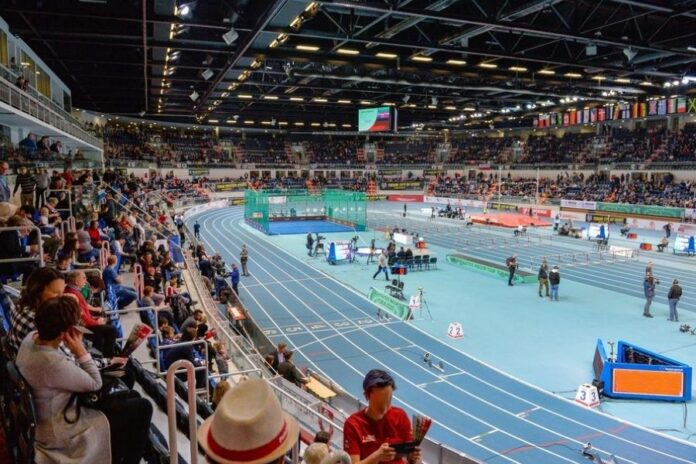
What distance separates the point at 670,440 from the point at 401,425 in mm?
9869

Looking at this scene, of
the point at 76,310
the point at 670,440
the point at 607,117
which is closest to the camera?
the point at 76,310

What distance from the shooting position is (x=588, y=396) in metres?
12.0

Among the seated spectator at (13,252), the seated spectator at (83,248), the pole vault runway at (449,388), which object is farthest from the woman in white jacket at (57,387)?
the pole vault runway at (449,388)

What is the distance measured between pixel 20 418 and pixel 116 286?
6144mm

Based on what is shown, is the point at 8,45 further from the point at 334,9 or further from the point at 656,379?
the point at 656,379

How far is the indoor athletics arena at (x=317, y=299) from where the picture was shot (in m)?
2.90

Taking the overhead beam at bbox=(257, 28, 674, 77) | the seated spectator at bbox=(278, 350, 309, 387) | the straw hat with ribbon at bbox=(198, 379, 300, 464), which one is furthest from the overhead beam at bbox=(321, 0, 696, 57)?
the straw hat with ribbon at bbox=(198, 379, 300, 464)

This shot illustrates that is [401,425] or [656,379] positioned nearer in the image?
[401,425]

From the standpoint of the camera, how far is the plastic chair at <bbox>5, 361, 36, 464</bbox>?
2596 millimetres

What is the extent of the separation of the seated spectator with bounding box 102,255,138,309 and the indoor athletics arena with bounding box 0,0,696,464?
40 mm

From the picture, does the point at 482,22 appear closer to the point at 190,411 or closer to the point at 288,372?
the point at 288,372

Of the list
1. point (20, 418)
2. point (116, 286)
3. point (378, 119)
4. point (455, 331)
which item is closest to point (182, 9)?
point (116, 286)

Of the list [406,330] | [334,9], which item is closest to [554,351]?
[406,330]

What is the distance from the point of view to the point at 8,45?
1800 centimetres
